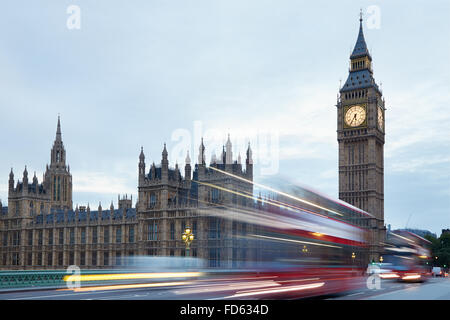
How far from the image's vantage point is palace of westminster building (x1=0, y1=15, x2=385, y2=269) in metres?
70.7

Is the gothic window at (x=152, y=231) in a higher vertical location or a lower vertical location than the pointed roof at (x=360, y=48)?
lower

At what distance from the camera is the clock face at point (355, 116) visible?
328 feet

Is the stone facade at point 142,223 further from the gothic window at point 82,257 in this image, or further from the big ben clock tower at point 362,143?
the big ben clock tower at point 362,143

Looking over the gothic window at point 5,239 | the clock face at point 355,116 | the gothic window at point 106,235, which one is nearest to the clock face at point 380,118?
the clock face at point 355,116

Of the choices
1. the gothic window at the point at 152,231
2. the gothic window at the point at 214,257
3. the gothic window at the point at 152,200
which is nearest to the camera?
the gothic window at the point at 214,257

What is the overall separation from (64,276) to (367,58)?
80.9 m

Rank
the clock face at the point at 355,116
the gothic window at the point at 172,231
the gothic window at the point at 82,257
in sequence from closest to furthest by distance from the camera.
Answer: the gothic window at the point at 172,231
the gothic window at the point at 82,257
the clock face at the point at 355,116

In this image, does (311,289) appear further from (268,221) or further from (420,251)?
(420,251)

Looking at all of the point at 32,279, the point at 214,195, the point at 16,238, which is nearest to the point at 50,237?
the point at 16,238

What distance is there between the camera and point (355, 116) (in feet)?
331

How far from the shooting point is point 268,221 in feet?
69.2

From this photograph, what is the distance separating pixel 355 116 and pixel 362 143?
5.18 meters

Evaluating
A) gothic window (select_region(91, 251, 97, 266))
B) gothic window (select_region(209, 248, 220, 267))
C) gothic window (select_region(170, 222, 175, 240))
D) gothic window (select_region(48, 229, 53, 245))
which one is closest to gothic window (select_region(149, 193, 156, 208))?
gothic window (select_region(170, 222, 175, 240))
